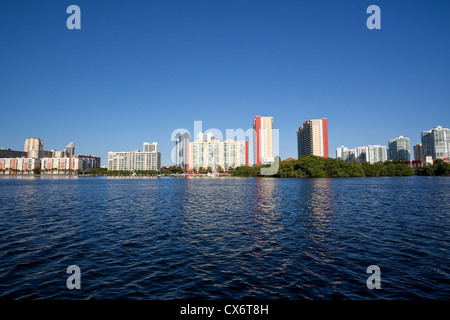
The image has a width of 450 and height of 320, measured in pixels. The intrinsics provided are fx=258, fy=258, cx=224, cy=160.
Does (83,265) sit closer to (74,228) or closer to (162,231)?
(162,231)

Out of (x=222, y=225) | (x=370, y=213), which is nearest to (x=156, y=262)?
(x=222, y=225)

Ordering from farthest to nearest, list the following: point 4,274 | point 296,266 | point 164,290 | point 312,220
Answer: point 312,220 → point 296,266 → point 4,274 → point 164,290

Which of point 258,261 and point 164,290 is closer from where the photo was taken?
point 164,290

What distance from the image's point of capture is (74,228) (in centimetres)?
2453

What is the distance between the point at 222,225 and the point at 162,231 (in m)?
5.77

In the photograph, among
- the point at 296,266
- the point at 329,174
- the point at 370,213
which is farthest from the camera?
the point at 329,174

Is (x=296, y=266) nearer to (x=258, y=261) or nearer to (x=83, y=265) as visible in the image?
(x=258, y=261)

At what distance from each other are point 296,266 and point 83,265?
39.7ft

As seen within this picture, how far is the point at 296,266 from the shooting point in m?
14.4
